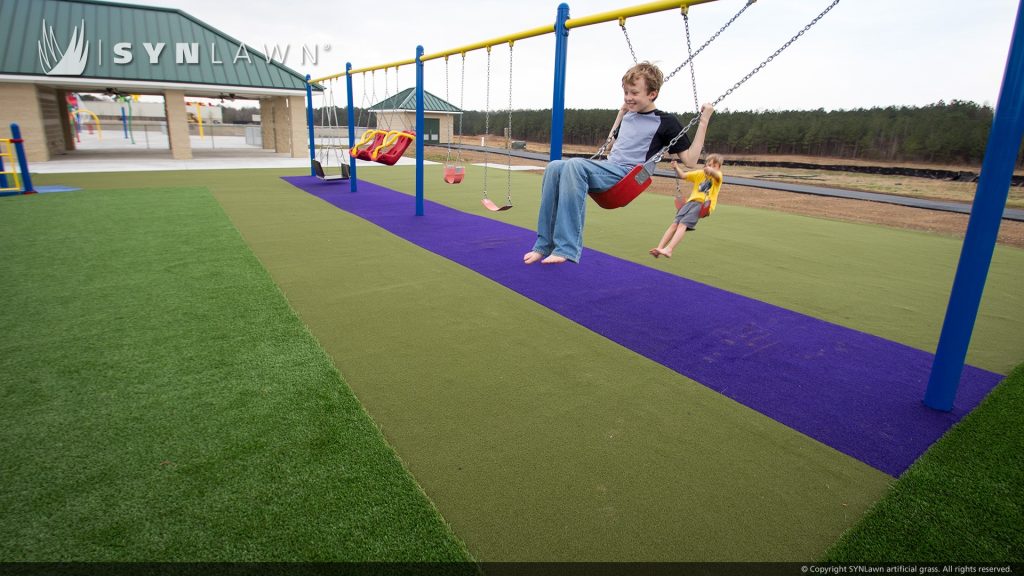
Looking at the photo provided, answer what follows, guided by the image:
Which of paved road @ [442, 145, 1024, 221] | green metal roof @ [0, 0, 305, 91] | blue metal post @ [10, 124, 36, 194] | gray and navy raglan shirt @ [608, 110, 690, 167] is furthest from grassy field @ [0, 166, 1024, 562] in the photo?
green metal roof @ [0, 0, 305, 91]

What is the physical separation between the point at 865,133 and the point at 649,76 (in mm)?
23794

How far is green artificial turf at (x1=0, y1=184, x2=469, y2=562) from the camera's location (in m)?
1.69

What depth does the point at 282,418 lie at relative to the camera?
7.84ft

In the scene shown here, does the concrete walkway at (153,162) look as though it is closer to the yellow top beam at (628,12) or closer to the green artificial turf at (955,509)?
the yellow top beam at (628,12)

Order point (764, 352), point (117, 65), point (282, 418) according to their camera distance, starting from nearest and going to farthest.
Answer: point (282, 418), point (764, 352), point (117, 65)

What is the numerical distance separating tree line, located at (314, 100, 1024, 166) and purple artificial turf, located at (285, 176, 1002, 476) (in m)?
12.7

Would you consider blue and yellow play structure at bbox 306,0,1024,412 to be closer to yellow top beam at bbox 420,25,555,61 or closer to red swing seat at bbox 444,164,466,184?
yellow top beam at bbox 420,25,555,61

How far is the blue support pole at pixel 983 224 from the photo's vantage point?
94.2 inches

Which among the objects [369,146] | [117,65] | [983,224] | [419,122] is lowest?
[983,224]

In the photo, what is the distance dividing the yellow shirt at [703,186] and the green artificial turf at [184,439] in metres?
3.00

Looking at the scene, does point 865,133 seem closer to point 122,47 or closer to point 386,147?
point 386,147

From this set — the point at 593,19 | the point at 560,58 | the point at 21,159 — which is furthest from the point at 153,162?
the point at 593,19

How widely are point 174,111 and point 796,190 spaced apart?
18070 millimetres

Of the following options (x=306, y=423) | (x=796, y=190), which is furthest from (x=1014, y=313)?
(x=796, y=190)
